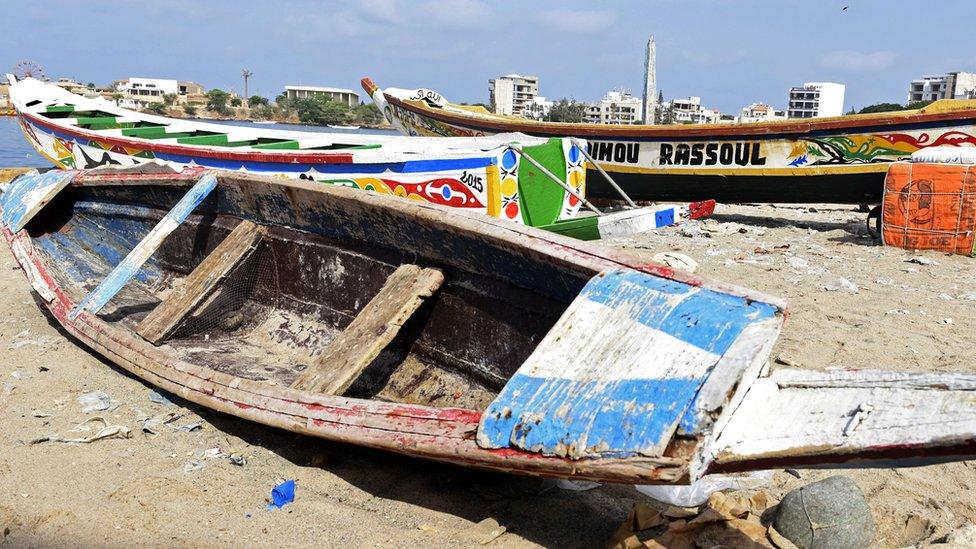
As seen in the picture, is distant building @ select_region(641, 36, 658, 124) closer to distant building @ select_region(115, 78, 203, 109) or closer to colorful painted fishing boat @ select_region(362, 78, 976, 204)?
colorful painted fishing boat @ select_region(362, 78, 976, 204)

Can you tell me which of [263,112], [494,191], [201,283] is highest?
[263,112]

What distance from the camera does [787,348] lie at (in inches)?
176

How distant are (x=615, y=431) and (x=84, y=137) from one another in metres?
10.8

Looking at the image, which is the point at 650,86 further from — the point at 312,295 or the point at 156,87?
the point at 156,87

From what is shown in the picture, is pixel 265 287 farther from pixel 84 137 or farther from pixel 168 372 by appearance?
pixel 84 137

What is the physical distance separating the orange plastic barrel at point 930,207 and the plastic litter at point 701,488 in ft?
18.4

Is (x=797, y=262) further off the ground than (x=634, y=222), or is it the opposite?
(x=634, y=222)

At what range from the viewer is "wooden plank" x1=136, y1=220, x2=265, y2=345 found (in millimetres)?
4199

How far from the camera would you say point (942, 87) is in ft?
313

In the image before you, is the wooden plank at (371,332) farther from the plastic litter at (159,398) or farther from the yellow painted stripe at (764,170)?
the yellow painted stripe at (764,170)

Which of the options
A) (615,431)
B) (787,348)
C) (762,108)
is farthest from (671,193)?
(762,108)

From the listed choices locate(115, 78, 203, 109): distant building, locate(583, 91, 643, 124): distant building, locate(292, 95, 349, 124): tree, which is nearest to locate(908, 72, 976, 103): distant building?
locate(583, 91, 643, 124): distant building

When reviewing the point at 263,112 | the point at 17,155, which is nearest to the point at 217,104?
the point at 263,112

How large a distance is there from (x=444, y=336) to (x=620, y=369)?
1.63 meters
